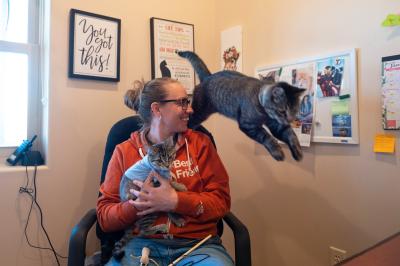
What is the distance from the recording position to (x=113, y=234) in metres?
1.29

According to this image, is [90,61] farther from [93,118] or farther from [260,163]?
[260,163]

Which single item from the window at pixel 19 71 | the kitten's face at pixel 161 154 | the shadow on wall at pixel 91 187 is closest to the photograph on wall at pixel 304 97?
the kitten's face at pixel 161 154

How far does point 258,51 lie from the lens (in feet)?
5.71

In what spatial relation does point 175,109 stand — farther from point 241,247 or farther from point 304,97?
point 304,97

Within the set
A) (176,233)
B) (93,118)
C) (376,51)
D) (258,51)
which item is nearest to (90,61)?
(93,118)

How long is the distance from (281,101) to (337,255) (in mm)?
956

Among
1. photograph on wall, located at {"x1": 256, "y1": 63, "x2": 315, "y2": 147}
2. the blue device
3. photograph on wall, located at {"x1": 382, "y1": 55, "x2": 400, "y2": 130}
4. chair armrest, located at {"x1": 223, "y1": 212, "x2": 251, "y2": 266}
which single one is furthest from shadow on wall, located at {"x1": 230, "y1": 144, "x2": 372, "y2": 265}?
the blue device

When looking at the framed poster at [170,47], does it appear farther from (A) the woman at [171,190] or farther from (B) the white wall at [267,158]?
(A) the woman at [171,190]

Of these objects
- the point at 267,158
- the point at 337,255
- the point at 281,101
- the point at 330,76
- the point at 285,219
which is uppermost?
the point at 330,76

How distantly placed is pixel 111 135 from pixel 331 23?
118 centimetres

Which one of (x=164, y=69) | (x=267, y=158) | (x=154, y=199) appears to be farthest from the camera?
(x=164, y=69)

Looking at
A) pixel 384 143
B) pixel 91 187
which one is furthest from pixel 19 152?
pixel 384 143

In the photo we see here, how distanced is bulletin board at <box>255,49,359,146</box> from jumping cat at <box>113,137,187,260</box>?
74 cm

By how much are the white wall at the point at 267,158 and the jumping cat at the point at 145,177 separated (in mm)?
598
